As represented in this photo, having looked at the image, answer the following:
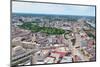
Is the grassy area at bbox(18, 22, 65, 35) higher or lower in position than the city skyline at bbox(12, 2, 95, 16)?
lower

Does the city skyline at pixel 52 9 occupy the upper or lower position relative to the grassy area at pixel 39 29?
upper

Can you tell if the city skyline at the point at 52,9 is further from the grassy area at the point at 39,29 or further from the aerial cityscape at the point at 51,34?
the grassy area at the point at 39,29

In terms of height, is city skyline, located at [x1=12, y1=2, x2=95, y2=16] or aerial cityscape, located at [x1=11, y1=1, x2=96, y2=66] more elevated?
city skyline, located at [x1=12, y1=2, x2=95, y2=16]

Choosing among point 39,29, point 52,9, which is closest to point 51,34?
point 39,29

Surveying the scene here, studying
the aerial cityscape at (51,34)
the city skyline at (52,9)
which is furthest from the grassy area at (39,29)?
the city skyline at (52,9)

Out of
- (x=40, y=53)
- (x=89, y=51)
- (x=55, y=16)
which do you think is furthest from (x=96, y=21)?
(x=40, y=53)

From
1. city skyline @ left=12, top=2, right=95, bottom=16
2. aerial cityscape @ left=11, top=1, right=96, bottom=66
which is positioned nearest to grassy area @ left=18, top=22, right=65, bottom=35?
aerial cityscape @ left=11, top=1, right=96, bottom=66

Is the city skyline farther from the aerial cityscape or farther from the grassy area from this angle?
the grassy area

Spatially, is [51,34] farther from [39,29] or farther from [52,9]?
[52,9]

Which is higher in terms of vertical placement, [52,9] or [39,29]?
[52,9]
